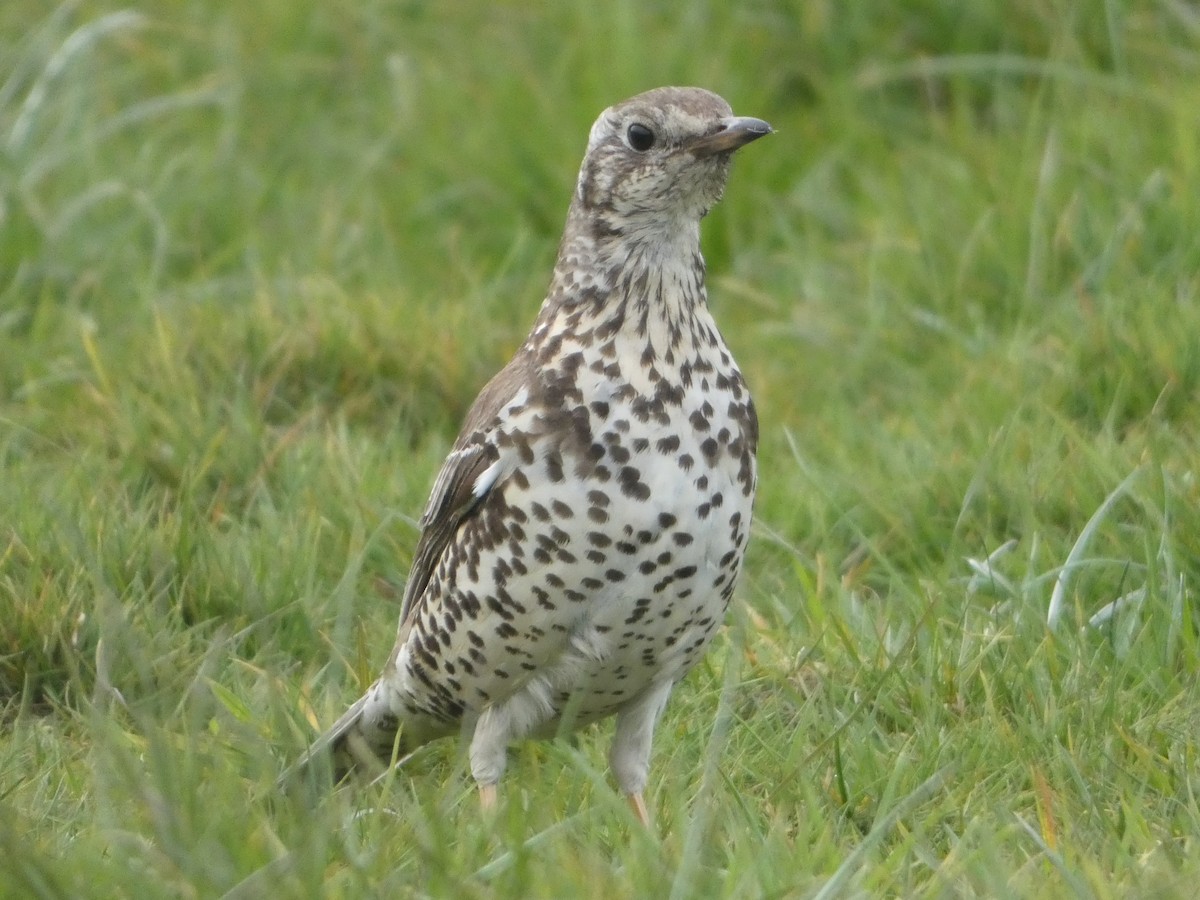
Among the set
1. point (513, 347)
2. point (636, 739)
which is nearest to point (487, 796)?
point (636, 739)

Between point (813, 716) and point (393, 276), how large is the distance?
3.62 meters

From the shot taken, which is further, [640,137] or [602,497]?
[640,137]

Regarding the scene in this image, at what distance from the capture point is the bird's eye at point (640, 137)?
452 centimetres

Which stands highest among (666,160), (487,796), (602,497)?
(666,160)

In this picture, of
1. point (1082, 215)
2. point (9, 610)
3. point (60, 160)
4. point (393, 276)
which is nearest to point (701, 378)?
point (9, 610)

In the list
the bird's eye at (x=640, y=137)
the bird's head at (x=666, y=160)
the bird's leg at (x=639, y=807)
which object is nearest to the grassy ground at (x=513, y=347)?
the bird's leg at (x=639, y=807)

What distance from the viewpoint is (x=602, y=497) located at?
411 cm

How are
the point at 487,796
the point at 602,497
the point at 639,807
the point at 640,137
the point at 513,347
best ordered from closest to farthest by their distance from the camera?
1. the point at 602,497
2. the point at 639,807
3. the point at 487,796
4. the point at 640,137
5. the point at 513,347

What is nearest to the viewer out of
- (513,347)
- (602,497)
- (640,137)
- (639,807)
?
(602,497)

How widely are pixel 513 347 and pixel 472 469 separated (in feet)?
8.79

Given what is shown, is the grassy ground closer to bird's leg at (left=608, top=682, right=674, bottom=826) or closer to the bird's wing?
bird's leg at (left=608, top=682, right=674, bottom=826)

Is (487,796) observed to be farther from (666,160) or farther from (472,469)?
(666,160)

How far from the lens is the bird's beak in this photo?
4.42m

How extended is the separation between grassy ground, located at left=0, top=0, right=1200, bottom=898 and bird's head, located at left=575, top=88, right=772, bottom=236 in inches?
39.1
